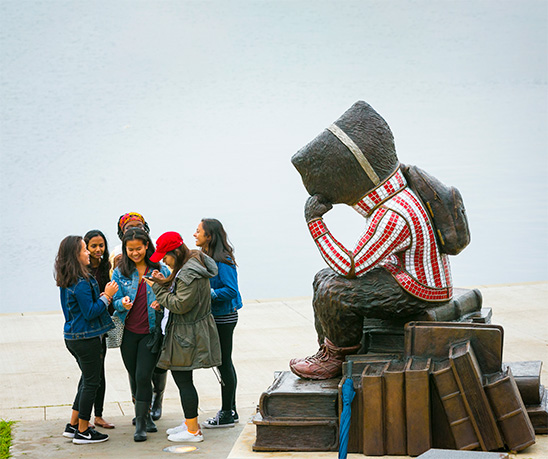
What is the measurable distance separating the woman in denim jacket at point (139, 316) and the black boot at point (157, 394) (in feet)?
1.67

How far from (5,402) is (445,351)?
12.6 ft

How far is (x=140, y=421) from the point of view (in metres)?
5.60

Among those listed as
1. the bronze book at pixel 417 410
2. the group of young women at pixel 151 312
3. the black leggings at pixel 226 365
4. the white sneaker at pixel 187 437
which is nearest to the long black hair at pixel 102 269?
the group of young women at pixel 151 312

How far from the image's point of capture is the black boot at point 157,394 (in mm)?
6164

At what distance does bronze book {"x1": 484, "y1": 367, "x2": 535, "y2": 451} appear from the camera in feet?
13.8

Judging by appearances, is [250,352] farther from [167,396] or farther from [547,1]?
[547,1]

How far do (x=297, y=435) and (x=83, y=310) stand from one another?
1.63 meters

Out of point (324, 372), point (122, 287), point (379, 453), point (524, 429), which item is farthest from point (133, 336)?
point (524, 429)

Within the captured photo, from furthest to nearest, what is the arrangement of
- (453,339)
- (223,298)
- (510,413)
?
(223,298), (453,339), (510,413)

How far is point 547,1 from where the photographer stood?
67.8ft

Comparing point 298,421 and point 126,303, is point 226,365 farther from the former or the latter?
point 298,421

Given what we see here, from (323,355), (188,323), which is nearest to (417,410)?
(323,355)

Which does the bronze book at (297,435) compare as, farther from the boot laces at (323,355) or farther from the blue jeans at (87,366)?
the blue jeans at (87,366)

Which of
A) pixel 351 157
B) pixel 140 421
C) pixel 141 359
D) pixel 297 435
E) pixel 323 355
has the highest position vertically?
pixel 351 157
